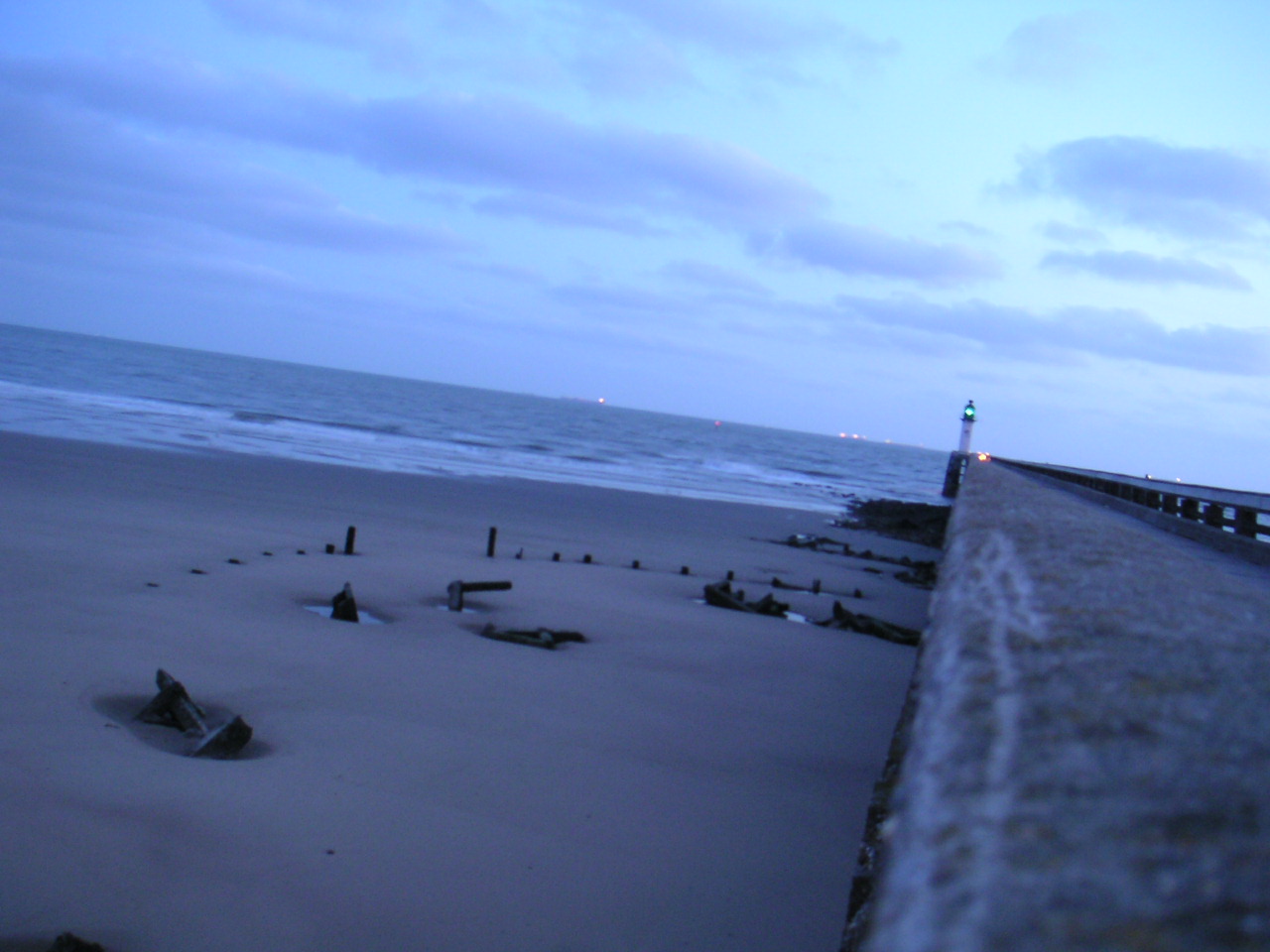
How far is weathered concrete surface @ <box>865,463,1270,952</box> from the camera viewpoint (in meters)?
0.37

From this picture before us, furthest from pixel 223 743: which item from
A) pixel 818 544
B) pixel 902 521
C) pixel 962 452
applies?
pixel 962 452

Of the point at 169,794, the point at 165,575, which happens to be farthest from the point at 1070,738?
the point at 165,575

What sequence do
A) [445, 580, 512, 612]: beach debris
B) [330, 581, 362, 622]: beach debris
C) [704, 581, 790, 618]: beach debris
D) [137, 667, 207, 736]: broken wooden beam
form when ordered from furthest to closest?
[704, 581, 790, 618]: beach debris → [445, 580, 512, 612]: beach debris → [330, 581, 362, 622]: beach debris → [137, 667, 207, 736]: broken wooden beam

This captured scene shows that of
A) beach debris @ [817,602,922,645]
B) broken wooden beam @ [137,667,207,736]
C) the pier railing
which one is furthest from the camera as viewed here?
beach debris @ [817,602,922,645]

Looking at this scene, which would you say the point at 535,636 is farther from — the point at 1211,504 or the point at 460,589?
the point at 1211,504

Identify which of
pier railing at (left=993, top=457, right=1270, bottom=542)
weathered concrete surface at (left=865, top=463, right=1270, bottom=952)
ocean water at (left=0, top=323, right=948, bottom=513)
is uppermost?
pier railing at (left=993, top=457, right=1270, bottom=542)

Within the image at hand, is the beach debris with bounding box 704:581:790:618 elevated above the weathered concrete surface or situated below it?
below

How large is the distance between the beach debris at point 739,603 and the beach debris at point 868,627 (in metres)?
0.63

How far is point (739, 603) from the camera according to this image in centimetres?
1302

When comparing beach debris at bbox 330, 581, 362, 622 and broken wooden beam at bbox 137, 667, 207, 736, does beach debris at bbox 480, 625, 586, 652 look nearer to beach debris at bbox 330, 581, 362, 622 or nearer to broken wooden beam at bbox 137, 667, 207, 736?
beach debris at bbox 330, 581, 362, 622

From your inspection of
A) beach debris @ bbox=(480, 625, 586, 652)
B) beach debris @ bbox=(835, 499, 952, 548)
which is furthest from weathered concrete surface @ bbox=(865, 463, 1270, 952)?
beach debris @ bbox=(835, 499, 952, 548)

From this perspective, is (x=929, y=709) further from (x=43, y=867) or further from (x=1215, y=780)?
(x=43, y=867)

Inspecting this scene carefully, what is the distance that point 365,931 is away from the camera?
14.6 ft

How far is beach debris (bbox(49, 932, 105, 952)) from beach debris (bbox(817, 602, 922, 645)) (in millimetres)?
9915
